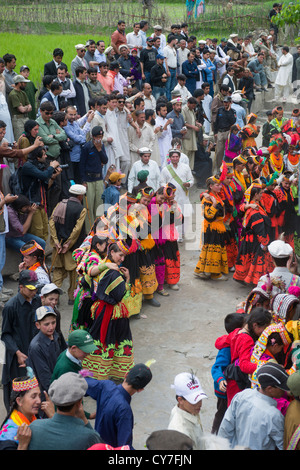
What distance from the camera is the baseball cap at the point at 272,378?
13.0 feet

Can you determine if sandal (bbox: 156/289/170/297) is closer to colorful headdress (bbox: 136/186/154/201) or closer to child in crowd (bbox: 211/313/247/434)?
colorful headdress (bbox: 136/186/154/201)

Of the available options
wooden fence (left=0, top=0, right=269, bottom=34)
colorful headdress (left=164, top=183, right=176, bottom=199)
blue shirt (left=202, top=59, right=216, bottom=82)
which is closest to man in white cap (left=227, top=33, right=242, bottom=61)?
blue shirt (left=202, top=59, right=216, bottom=82)

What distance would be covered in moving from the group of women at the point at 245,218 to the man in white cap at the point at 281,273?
1.86m

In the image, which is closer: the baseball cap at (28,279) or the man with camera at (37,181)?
the baseball cap at (28,279)

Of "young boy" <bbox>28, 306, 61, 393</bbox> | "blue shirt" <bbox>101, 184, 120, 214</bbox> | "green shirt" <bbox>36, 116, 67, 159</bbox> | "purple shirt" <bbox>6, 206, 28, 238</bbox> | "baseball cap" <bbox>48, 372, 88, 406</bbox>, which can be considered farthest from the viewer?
"blue shirt" <bbox>101, 184, 120, 214</bbox>

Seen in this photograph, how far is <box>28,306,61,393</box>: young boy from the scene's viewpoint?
4.85 metres

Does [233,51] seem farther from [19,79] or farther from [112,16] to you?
[19,79]

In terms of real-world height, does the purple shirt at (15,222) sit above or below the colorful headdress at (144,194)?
below

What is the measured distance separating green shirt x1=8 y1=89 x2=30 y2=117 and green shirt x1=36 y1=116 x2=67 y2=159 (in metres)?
0.91

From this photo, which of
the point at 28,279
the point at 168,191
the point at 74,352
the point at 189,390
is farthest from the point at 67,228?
the point at 189,390

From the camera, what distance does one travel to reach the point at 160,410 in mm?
5848

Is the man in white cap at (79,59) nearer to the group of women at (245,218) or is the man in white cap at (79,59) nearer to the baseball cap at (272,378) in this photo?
the group of women at (245,218)

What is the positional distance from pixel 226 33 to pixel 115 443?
19738mm

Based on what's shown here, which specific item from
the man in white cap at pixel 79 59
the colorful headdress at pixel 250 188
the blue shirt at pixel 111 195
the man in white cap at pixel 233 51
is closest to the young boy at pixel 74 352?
the colorful headdress at pixel 250 188
